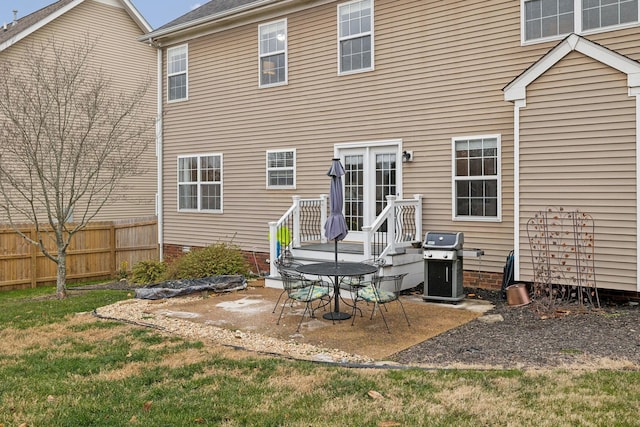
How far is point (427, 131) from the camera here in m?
10.3

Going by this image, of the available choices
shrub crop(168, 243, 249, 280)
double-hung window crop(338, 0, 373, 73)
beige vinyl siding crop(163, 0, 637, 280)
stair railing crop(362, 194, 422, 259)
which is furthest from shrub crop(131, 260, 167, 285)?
double-hung window crop(338, 0, 373, 73)

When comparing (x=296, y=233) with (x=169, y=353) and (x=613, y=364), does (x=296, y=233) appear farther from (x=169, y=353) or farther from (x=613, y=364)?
(x=613, y=364)

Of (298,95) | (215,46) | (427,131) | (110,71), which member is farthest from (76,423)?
(110,71)

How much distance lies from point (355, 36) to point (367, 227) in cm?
442

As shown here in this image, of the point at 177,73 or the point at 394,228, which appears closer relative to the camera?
the point at 394,228

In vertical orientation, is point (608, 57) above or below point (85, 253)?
above

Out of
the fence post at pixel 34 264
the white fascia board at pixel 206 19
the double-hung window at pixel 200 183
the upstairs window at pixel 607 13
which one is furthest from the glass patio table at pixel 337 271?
the fence post at pixel 34 264

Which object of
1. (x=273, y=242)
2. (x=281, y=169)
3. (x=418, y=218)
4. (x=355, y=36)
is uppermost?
(x=355, y=36)

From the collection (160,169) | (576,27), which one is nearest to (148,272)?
(160,169)

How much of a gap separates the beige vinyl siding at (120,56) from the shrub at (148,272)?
6.96m

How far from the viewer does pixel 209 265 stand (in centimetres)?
1122

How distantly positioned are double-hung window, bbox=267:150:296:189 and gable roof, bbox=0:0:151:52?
9.84 m

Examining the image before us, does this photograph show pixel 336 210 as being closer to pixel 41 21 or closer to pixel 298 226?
pixel 298 226

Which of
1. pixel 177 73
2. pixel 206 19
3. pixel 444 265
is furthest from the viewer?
pixel 177 73
